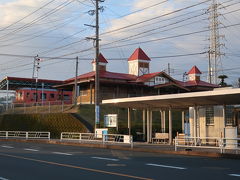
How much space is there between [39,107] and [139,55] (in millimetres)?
18646

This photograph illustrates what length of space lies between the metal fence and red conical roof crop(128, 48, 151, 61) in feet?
44.7

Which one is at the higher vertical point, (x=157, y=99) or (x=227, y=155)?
(x=157, y=99)

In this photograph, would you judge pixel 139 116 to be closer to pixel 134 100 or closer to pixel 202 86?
pixel 202 86

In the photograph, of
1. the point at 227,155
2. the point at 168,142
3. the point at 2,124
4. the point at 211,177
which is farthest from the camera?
the point at 2,124

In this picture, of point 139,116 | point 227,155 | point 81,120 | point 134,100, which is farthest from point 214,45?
point 227,155

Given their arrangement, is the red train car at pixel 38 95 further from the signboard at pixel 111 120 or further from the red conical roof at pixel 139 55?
the signboard at pixel 111 120

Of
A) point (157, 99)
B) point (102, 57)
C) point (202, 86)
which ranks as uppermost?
point (102, 57)

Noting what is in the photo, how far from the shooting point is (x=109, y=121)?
3206 cm

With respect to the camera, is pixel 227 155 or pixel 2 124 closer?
pixel 227 155

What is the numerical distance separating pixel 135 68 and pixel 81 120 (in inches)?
781

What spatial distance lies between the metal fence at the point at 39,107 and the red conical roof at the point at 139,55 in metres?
13.6

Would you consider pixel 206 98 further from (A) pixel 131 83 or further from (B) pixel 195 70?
(B) pixel 195 70

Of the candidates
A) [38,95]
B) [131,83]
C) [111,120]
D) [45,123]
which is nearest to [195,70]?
[131,83]

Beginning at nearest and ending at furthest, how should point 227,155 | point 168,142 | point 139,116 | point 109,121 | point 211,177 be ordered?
point 211,177
point 227,155
point 168,142
point 109,121
point 139,116
